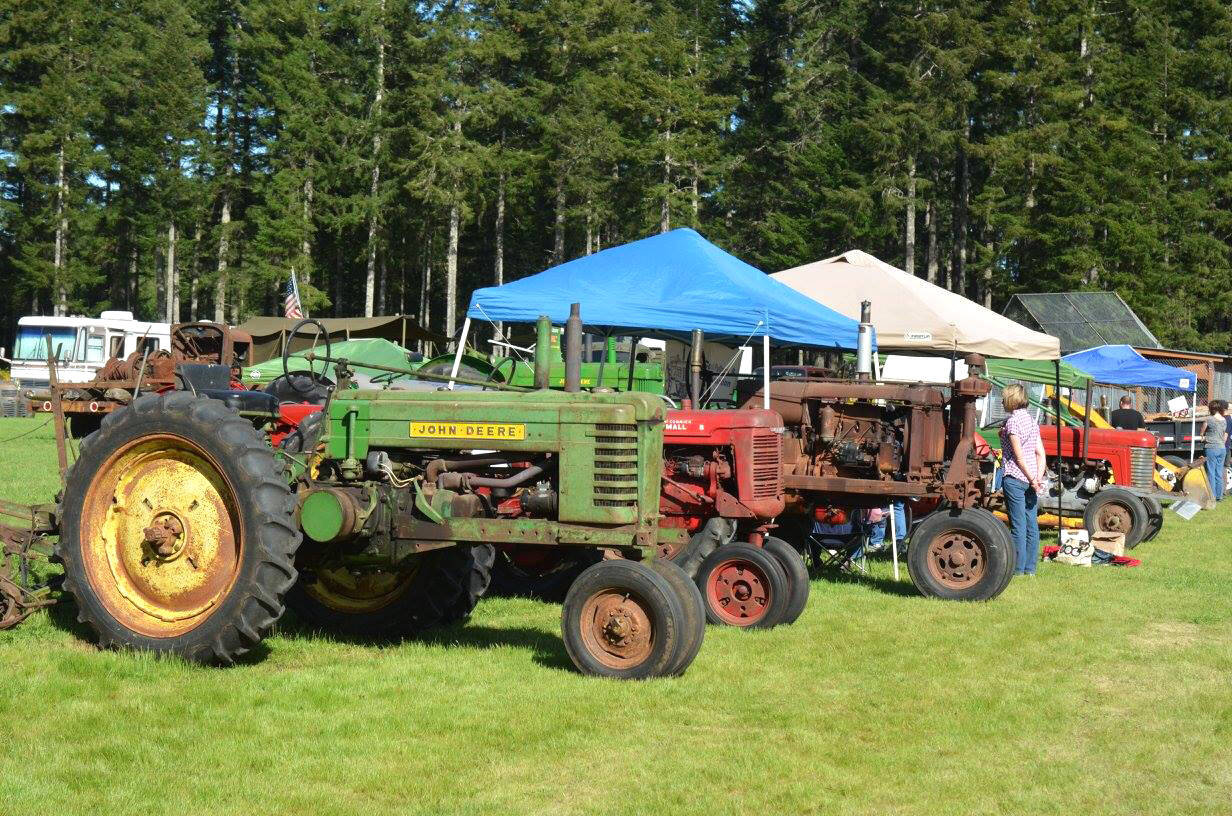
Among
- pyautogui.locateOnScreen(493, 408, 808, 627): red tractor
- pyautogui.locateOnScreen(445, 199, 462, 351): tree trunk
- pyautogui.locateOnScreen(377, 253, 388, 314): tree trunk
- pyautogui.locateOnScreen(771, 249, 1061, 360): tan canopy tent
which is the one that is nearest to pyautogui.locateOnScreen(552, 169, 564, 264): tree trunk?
pyautogui.locateOnScreen(445, 199, 462, 351): tree trunk

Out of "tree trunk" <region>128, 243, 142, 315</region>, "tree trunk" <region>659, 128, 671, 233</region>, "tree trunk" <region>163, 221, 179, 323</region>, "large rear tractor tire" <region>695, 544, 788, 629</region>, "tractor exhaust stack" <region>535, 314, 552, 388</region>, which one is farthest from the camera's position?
"tree trunk" <region>128, 243, 142, 315</region>

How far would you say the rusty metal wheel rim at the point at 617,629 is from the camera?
622cm

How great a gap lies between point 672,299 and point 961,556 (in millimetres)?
3553

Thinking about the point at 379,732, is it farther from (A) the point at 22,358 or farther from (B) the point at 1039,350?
(A) the point at 22,358

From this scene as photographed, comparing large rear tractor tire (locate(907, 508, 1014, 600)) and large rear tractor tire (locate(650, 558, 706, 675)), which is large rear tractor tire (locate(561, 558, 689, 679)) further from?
large rear tractor tire (locate(907, 508, 1014, 600))

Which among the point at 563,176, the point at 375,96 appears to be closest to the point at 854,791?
the point at 563,176

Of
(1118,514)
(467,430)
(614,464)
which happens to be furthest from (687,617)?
(1118,514)

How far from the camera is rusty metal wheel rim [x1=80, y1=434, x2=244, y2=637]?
245 inches

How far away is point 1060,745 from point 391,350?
22.5 meters

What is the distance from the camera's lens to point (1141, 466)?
48.0 ft

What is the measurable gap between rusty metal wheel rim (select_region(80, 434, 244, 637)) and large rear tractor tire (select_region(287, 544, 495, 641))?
957mm

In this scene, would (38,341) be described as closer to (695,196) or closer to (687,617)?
(695,196)

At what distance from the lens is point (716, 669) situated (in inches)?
262

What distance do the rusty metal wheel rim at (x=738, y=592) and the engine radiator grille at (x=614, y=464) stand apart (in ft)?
6.86
